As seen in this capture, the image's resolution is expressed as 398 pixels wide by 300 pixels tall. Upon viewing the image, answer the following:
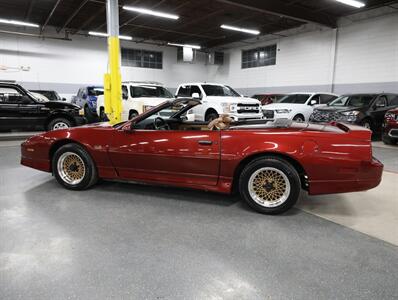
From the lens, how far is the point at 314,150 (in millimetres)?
3119

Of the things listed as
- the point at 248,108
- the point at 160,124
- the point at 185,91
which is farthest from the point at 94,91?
the point at 160,124

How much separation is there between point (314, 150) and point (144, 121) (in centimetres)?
223

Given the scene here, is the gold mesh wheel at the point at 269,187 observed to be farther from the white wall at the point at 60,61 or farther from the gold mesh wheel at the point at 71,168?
the white wall at the point at 60,61

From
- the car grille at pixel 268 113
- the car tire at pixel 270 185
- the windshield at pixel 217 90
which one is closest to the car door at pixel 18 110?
the windshield at pixel 217 90

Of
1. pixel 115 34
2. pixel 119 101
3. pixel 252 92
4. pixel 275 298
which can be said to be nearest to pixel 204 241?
pixel 275 298

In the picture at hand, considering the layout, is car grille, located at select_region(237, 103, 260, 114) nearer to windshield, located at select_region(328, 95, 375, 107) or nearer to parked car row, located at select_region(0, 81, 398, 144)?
parked car row, located at select_region(0, 81, 398, 144)

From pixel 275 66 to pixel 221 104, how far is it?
32.4 ft

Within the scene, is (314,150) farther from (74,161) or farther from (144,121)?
(74,161)

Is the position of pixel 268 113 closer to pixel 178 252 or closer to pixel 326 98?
pixel 326 98

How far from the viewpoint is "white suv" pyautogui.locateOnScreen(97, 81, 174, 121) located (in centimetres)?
1005

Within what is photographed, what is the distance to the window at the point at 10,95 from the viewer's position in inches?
329

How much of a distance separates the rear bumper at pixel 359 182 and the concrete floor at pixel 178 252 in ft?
1.24

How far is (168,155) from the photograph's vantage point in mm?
3598

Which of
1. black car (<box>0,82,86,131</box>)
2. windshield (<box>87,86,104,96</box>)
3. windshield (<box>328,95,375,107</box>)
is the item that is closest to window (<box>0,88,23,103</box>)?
black car (<box>0,82,86,131</box>)
